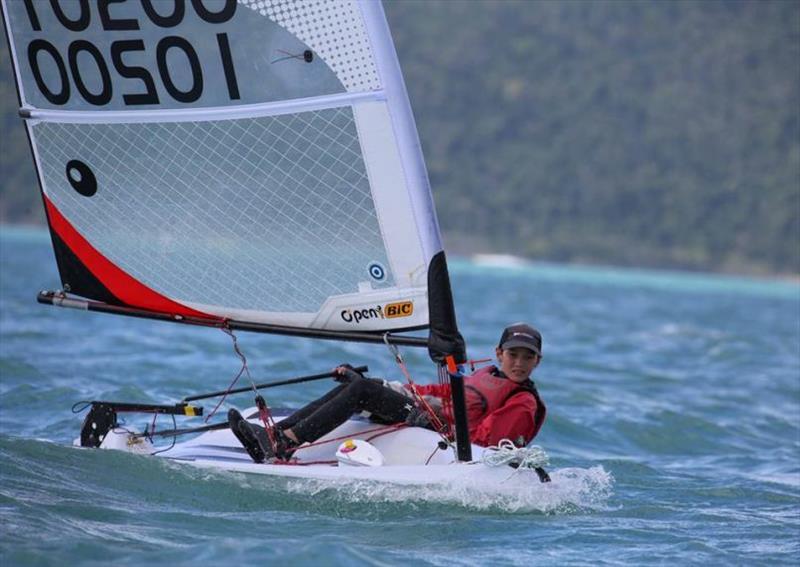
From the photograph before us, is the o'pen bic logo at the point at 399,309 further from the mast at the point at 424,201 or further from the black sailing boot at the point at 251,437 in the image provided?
the black sailing boot at the point at 251,437

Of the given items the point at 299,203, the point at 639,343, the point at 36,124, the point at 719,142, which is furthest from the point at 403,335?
the point at 719,142

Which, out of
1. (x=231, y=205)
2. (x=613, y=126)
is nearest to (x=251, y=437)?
(x=231, y=205)

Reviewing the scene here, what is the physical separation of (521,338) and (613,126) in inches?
2604

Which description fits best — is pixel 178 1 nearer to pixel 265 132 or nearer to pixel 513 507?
pixel 265 132

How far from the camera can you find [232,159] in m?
6.31

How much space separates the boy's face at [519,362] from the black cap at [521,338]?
0.10 feet

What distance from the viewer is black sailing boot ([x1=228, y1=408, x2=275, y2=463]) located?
6.30m

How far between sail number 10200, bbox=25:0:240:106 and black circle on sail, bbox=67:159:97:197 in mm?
308

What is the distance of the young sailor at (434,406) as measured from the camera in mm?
6367

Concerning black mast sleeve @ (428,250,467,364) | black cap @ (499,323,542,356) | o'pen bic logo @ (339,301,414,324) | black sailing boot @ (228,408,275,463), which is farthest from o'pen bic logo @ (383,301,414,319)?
black sailing boot @ (228,408,275,463)

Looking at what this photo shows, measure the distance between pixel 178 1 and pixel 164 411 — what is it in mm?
2036

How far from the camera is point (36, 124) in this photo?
6.56 metres

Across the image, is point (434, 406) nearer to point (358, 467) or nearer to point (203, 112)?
point (358, 467)

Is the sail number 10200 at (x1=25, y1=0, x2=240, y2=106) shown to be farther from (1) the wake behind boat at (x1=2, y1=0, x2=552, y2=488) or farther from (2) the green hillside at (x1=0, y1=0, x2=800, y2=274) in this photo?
(2) the green hillside at (x1=0, y1=0, x2=800, y2=274)
